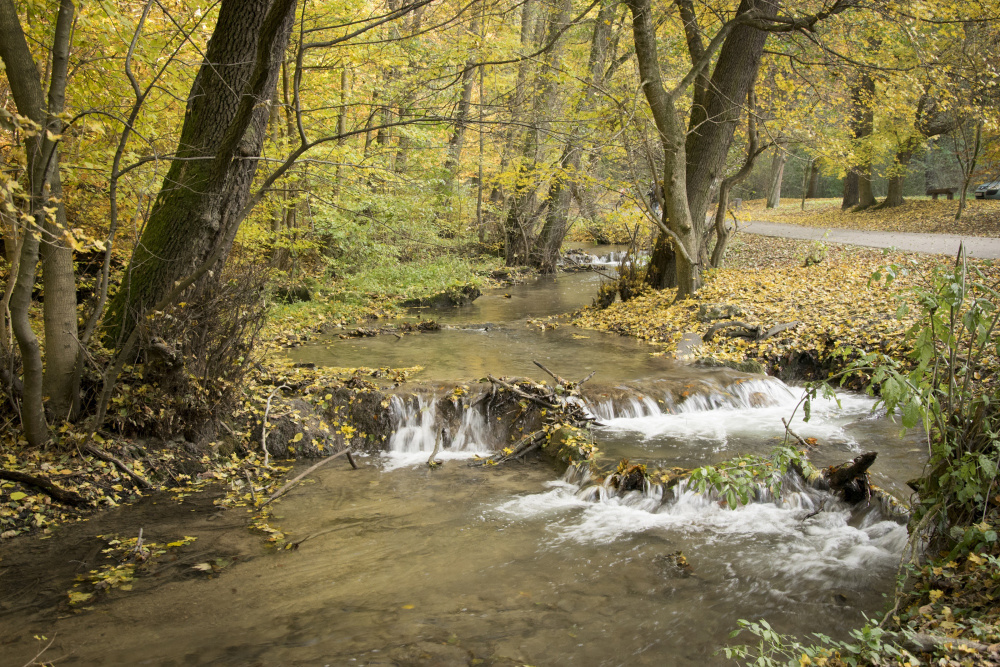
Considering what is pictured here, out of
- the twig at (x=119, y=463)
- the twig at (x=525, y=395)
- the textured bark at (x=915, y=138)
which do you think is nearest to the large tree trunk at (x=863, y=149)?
the textured bark at (x=915, y=138)

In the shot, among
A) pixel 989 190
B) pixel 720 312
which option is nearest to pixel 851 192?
pixel 989 190

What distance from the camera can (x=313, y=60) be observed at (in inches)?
493

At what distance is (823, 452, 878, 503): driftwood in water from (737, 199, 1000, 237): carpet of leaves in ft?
33.4

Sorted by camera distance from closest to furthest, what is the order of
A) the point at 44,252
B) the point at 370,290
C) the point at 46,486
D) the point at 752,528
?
the point at 46,486 < the point at 44,252 < the point at 752,528 < the point at 370,290

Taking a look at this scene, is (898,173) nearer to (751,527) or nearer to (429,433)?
(751,527)

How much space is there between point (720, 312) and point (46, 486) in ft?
34.5

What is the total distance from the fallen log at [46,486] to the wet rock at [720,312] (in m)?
10.1

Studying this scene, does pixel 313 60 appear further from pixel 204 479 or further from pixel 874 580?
pixel 874 580

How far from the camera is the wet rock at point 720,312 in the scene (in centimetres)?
1182

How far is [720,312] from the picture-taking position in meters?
11.9

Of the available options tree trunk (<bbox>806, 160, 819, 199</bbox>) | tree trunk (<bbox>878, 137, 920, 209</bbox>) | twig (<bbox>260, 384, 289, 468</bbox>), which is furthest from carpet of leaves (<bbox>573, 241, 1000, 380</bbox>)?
tree trunk (<bbox>806, 160, 819, 199</bbox>)

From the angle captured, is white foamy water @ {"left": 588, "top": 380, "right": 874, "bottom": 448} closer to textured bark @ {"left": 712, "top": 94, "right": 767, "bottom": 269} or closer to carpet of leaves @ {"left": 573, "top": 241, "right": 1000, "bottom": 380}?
carpet of leaves @ {"left": 573, "top": 241, "right": 1000, "bottom": 380}

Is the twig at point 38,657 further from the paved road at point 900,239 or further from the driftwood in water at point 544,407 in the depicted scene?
the paved road at point 900,239

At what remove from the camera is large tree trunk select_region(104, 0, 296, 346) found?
19.9 ft
